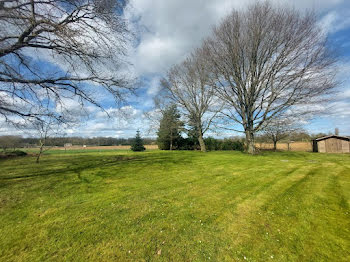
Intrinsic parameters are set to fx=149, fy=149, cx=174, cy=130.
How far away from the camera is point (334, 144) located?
22.2m

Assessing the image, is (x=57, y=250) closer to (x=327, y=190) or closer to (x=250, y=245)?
(x=250, y=245)

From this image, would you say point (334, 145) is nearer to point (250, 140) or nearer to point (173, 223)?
point (250, 140)

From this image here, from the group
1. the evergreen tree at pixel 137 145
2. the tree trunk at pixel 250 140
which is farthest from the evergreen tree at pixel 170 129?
the tree trunk at pixel 250 140

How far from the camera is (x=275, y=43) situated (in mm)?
12297

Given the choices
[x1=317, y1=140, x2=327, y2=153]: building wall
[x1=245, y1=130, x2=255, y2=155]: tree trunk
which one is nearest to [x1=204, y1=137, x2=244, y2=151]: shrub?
[x1=245, y1=130, x2=255, y2=155]: tree trunk

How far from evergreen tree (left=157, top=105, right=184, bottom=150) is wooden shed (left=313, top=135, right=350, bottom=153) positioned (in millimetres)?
22089

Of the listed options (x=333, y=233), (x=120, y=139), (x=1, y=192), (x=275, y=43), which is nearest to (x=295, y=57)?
(x=275, y=43)

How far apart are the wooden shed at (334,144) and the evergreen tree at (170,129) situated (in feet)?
72.5

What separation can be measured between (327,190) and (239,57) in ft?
41.3

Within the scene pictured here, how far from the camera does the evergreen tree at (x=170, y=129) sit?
2133 cm

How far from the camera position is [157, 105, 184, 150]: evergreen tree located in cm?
2133

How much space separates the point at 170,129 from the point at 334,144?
24.7 meters

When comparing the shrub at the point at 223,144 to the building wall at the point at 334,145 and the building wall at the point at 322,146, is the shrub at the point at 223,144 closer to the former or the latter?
the building wall at the point at 322,146

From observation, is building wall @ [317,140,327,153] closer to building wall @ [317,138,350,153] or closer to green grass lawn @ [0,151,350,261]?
building wall @ [317,138,350,153]
